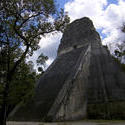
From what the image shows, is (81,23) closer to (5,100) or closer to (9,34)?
(9,34)

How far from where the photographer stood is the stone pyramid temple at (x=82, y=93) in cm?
980

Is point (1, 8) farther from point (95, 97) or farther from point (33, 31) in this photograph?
point (95, 97)

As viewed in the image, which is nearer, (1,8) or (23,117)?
(1,8)

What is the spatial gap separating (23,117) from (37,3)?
813cm

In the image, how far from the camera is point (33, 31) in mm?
8719

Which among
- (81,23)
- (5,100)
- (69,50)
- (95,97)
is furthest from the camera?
(81,23)

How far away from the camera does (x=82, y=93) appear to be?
438 inches

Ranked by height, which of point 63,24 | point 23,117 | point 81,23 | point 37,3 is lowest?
point 23,117

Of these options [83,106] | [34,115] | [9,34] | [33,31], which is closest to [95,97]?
[83,106]

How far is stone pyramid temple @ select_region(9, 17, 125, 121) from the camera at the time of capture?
9.80 metres

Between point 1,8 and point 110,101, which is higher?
point 1,8

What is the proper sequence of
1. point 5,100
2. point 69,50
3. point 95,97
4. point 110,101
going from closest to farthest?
1. point 5,100
2. point 110,101
3. point 95,97
4. point 69,50

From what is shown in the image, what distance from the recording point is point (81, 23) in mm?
20281

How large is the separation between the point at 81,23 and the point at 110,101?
1283 cm
